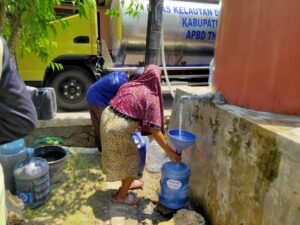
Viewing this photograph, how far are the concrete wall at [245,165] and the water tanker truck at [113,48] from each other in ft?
12.8

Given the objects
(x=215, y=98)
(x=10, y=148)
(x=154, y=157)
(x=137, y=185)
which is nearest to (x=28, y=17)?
(x=10, y=148)

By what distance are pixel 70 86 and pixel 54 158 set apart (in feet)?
11.2

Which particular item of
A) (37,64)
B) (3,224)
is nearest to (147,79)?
(3,224)

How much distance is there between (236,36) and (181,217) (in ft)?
5.67

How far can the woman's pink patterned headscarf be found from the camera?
2.78 metres

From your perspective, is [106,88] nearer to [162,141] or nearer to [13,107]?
[162,141]

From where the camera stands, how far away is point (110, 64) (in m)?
7.39

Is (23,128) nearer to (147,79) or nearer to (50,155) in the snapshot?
(147,79)

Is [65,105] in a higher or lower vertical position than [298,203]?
lower

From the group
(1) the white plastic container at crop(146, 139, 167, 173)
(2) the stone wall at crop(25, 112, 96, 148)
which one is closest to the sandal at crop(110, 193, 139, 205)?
(1) the white plastic container at crop(146, 139, 167, 173)

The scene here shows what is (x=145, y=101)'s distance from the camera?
2.78 meters

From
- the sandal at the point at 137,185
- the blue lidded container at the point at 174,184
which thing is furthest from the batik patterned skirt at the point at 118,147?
the sandal at the point at 137,185

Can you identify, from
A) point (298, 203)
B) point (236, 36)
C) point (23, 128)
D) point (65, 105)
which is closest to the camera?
point (23, 128)

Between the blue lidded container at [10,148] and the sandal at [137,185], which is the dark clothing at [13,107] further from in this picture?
the sandal at [137,185]
